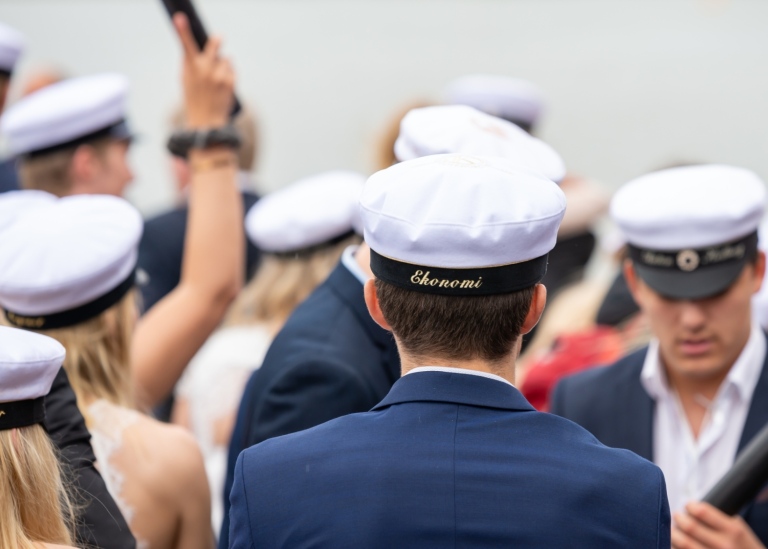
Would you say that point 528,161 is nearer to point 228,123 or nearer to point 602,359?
point 228,123

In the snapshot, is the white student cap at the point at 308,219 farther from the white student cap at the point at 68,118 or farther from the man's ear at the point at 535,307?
the man's ear at the point at 535,307

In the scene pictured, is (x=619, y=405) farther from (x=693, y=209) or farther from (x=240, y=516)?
(x=240, y=516)

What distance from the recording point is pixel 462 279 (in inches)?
61.1

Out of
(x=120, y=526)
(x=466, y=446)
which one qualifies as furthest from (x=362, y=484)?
(x=120, y=526)

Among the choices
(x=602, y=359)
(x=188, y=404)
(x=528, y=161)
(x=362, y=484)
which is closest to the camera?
(x=362, y=484)

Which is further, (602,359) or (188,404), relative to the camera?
(188,404)

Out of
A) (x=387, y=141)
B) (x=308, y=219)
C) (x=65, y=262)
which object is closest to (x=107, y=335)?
(x=65, y=262)

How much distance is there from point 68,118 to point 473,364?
229 centimetres

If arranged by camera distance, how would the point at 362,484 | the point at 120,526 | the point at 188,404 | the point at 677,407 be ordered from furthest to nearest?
1. the point at 188,404
2. the point at 677,407
3. the point at 120,526
4. the point at 362,484

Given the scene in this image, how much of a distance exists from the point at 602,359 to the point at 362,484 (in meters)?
1.94

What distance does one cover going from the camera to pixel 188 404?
12.0ft

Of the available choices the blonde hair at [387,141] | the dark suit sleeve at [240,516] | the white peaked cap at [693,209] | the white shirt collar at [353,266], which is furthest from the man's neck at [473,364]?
the blonde hair at [387,141]

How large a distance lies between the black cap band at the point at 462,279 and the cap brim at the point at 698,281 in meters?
1.16

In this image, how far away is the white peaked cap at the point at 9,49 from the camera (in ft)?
11.6
